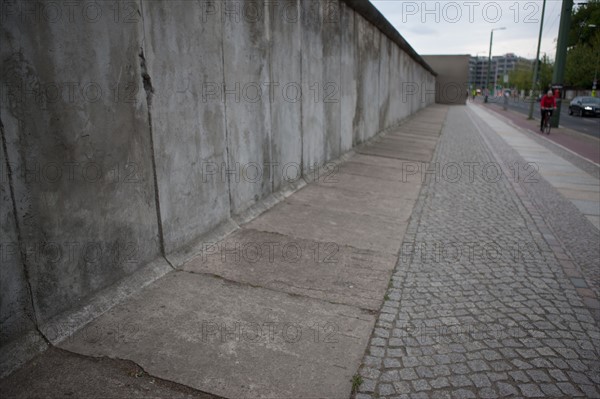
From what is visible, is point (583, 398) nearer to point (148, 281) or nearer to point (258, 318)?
point (258, 318)

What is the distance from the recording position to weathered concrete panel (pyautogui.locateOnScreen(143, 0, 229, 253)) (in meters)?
3.43

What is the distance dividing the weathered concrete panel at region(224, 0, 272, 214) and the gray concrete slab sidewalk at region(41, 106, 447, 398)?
43 cm

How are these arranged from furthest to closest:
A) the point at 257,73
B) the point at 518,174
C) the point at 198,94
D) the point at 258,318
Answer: the point at 518,174 → the point at 257,73 → the point at 198,94 → the point at 258,318

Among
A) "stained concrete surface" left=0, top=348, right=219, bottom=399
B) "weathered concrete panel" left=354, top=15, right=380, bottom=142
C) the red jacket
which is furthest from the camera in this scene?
the red jacket

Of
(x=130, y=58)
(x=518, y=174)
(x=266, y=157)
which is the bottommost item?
(x=518, y=174)

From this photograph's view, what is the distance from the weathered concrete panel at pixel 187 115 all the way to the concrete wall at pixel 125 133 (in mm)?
14

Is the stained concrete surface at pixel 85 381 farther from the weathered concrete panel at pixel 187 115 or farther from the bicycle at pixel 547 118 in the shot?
the bicycle at pixel 547 118

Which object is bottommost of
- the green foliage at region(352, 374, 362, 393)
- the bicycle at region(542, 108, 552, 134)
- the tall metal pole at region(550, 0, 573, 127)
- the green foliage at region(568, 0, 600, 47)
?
the green foliage at region(352, 374, 362, 393)

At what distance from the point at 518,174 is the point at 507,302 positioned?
632cm

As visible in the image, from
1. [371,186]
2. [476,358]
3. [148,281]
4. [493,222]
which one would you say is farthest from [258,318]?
[371,186]

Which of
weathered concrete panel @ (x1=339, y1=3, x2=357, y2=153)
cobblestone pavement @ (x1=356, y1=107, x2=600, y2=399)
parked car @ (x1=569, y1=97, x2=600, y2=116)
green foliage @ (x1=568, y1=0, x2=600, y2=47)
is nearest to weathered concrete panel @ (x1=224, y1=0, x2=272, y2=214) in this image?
cobblestone pavement @ (x1=356, y1=107, x2=600, y2=399)

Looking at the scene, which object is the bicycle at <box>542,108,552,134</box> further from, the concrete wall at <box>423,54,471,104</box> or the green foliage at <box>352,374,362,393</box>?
the concrete wall at <box>423,54,471,104</box>

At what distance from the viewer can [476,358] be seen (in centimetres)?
265

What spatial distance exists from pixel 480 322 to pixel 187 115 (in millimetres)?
2844
